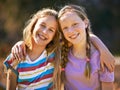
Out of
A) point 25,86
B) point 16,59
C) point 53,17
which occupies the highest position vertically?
point 53,17

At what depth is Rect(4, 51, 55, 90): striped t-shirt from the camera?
3898mm

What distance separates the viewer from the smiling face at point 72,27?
147 inches

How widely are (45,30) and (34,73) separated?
1.41ft

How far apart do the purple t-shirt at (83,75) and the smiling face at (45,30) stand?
30 centimetres

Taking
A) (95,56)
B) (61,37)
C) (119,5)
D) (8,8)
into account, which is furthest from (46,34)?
(119,5)

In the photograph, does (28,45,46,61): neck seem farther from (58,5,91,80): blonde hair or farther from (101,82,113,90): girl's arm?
(101,82,113,90): girl's arm

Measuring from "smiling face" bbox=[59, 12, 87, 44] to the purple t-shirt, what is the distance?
0.21 metres

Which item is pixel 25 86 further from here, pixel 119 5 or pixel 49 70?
pixel 119 5

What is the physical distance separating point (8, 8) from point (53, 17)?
7.98 m

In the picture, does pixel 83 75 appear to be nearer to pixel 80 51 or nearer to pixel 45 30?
pixel 80 51

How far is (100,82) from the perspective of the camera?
12.6ft

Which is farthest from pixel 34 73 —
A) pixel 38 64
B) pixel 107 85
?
pixel 107 85

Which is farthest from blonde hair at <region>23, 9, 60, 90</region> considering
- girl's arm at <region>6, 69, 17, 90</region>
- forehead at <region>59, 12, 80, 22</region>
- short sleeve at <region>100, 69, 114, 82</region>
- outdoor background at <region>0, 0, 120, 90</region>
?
outdoor background at <region>0, 0, 120, 90</region>

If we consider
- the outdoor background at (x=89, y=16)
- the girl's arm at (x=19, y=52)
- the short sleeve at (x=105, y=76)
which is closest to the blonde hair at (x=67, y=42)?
the short sleeve at (x=105, y=76)
